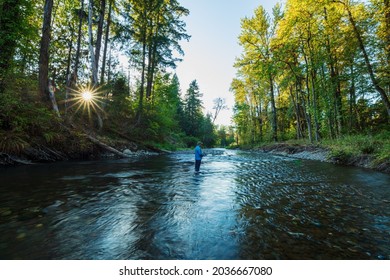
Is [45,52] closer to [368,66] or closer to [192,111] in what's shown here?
[368,66]

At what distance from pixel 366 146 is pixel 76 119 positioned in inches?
783

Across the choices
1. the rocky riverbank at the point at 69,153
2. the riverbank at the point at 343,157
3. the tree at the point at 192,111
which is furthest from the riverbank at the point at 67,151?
the tree at the point at 192,111

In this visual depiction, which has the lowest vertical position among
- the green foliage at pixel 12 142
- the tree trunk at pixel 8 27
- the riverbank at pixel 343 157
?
the riverbank at pixel 343 157

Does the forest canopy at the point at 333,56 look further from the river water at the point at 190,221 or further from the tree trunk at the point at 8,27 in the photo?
the tree trunk at the point at 8,27

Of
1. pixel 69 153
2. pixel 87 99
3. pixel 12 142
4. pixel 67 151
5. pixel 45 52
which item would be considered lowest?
pixel 69 153

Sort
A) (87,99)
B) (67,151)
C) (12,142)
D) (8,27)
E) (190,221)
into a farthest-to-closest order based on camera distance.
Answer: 1. (87,99)
2. (67,151)
3. (8,27)
4. (12,142)
5. (190,221)

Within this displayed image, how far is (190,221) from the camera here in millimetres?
3537

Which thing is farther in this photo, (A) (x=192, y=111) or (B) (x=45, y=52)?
(A) (x=192, y=111)

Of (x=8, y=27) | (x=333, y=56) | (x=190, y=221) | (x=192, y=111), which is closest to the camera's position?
(x=190, y=221)

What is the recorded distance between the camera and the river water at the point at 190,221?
2.55 meters

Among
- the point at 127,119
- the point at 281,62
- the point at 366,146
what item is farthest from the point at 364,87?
the point at 127,119

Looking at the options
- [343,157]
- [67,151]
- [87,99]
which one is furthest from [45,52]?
[343,157]

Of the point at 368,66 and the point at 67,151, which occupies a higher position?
the point at 368,66

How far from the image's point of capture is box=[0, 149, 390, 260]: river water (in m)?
2.55
